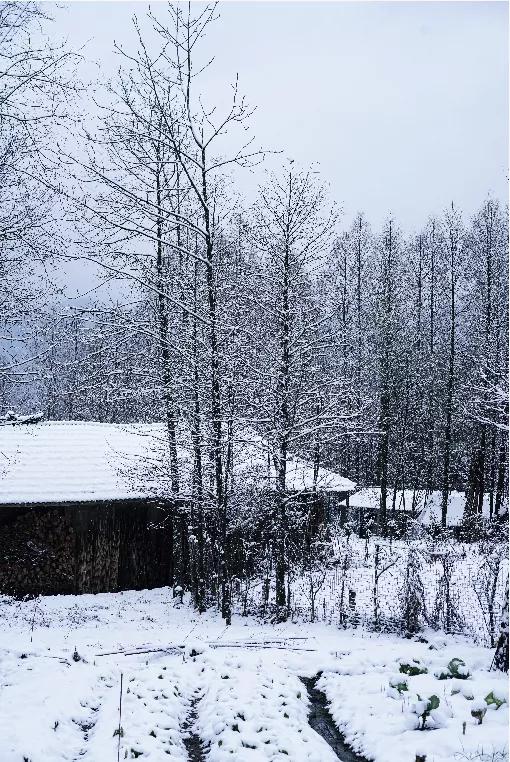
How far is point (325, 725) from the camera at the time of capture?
25.8 feet

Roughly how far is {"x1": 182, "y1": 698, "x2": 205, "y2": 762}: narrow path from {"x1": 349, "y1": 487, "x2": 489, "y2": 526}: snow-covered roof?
65.0 feet

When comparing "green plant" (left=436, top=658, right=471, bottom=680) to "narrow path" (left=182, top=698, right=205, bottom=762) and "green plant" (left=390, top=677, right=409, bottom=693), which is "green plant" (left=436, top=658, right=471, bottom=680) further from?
"narrow path" (left=182, top=698, right=205, bottom=762)

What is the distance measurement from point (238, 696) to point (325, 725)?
3.91 feet

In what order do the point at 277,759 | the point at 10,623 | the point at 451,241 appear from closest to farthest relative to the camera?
the point at 277,759 < the point at 10,623 < the point at 451,241

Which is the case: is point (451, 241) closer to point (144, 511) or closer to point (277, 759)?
point (144, 511)

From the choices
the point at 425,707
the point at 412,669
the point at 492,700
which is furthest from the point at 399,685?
the point at 492,700

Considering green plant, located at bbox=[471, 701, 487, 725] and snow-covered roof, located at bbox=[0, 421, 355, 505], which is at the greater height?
snow-covered roof, located at bbox=[0, 421, 355, 505]

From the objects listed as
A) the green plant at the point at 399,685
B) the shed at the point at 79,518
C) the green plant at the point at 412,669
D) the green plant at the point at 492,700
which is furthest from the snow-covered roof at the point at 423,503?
the green plant at the point at 492,700

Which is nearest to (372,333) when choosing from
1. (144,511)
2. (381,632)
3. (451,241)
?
(451,241)

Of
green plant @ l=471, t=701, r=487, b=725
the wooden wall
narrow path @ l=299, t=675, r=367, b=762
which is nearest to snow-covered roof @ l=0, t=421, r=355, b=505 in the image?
the wooden wall

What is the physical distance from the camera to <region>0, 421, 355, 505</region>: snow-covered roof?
1465 cm

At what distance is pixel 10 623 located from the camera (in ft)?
43.3

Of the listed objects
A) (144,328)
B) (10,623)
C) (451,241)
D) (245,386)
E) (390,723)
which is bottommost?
(10,623)

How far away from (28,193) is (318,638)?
379 inches
